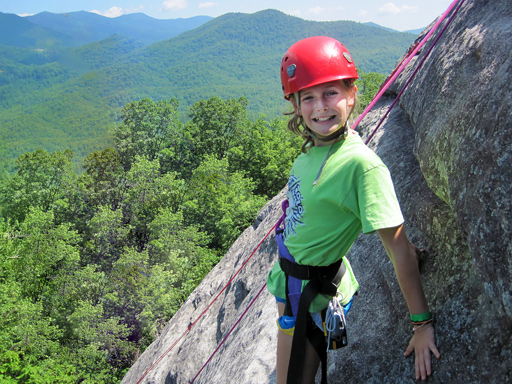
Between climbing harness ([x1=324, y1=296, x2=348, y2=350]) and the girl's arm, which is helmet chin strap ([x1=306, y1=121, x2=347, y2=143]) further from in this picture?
climbing harness ([x1=324, y1=296, x2=348, y2=350])

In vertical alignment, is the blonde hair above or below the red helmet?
below

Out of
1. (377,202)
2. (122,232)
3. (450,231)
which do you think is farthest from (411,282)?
(122,232)

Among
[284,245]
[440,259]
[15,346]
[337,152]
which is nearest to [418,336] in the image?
[440,259]

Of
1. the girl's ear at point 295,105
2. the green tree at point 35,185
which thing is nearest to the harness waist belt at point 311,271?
the girl's ear at point 295,105

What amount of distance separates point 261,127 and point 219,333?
30.7 meters

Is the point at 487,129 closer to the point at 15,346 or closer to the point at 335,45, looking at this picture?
the point at 335,45

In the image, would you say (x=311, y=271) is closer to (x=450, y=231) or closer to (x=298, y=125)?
(x=298, y=125)

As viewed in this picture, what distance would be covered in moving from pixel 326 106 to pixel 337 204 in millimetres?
648

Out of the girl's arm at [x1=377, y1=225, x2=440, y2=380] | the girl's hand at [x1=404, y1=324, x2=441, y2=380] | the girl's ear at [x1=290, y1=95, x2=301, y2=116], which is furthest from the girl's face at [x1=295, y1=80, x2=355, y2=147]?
the girl's hand at [x1=404, y1=324, x2=441, y2=380]

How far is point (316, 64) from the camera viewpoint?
2.46m

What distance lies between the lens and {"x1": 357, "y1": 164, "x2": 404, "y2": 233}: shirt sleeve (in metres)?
2.04

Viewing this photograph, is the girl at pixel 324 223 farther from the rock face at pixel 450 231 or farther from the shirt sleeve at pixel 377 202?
the rock face at pixel 450 231

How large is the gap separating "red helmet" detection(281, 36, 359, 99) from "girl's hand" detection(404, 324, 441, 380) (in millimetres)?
1631

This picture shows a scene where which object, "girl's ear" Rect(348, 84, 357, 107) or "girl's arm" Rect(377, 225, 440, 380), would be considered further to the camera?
"girl's ear" Rect(348, 84, 357, 107)
